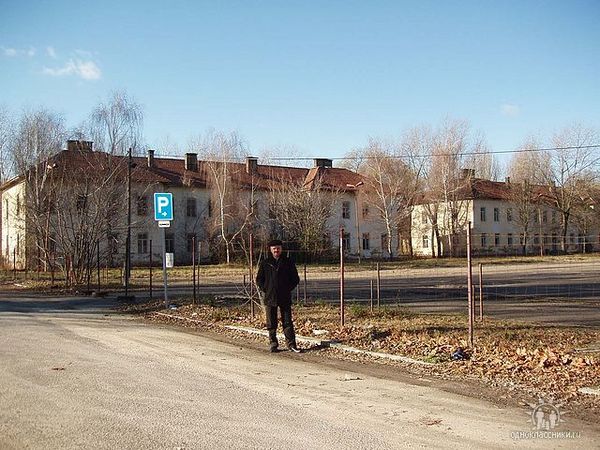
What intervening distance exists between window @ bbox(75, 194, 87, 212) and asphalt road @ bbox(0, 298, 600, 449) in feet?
73.8

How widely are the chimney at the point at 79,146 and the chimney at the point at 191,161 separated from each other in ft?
86.1

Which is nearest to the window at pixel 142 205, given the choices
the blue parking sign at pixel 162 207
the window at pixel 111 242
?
the window at pixel 111 242

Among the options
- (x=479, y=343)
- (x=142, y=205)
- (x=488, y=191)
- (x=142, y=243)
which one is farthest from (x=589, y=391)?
(x=488, y=191)

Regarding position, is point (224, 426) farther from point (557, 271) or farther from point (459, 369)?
point (557, 271)

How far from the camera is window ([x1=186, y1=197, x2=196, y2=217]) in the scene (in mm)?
58406

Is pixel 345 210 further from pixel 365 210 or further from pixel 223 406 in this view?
pixel 223 406

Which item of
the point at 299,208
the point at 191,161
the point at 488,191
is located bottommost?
the point at 299,208

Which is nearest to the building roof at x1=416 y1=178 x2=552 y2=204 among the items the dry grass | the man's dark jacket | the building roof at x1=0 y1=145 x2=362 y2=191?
the building roof at x1=0 y1=145 x2=362 y2=191

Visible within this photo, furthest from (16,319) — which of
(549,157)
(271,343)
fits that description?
(549,157)

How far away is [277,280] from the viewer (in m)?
10.8

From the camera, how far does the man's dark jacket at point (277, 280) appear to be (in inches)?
425

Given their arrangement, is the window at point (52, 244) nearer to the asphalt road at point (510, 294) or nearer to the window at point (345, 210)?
the asphalt road at point (510, 294)

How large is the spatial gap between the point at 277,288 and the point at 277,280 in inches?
5.7

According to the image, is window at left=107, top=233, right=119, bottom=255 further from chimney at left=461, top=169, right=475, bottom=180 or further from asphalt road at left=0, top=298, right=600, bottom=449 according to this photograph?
chimney at left=461, top=169, right=475, bottom=180
